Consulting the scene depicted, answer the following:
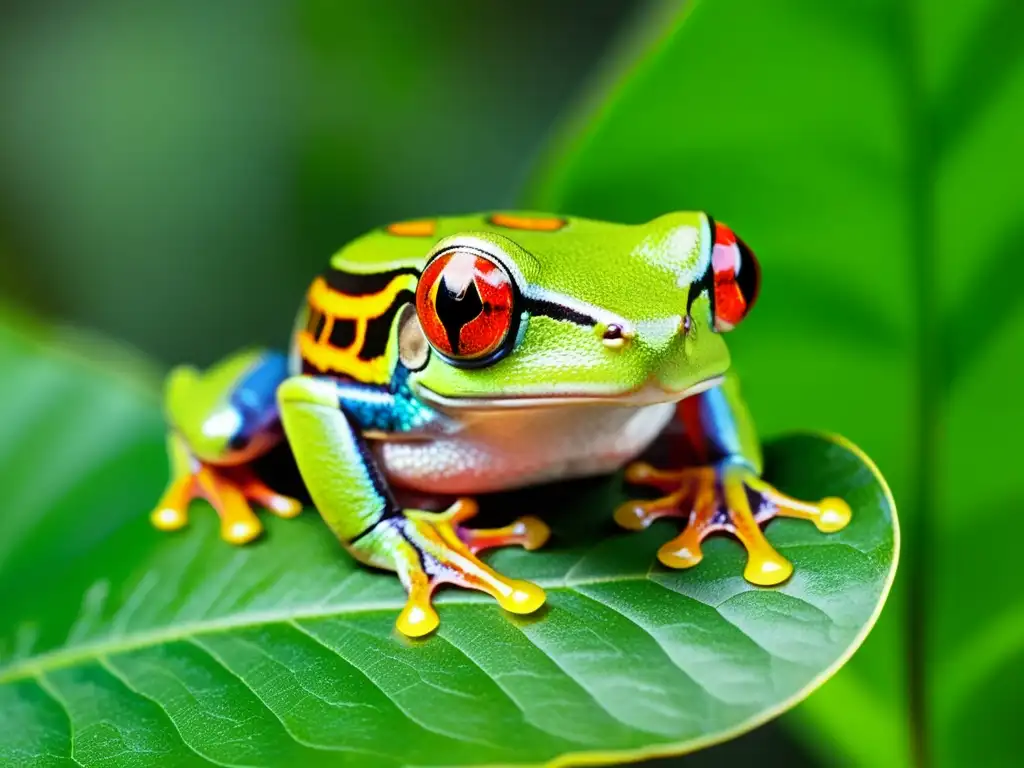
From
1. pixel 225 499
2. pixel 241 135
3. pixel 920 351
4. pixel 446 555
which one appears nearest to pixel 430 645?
pixel 446 555

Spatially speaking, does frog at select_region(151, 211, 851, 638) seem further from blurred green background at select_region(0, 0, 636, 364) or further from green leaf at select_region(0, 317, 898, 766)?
blurred green background at select_region(0, 0, 636, 364)

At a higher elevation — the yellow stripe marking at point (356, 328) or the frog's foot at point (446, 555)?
the yellow stripe marking at point (356, 328)

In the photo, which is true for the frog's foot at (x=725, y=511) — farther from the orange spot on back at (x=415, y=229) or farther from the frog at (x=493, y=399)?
the orange spot on back at (x=415, y=229)

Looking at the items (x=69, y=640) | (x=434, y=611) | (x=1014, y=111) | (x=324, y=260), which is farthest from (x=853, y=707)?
(x=324, y=260)

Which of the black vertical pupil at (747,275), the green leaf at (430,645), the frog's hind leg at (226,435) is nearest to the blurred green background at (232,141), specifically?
the frog's hind leg at (226,435)

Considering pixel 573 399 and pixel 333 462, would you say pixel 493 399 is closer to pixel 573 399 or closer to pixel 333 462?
pixel 573 399

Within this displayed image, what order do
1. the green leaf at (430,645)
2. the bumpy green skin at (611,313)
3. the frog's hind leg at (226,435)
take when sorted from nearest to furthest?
the green leaf at (430,645), the bumpy green skin at (611,313), the frog's hind leg at (226,435)
